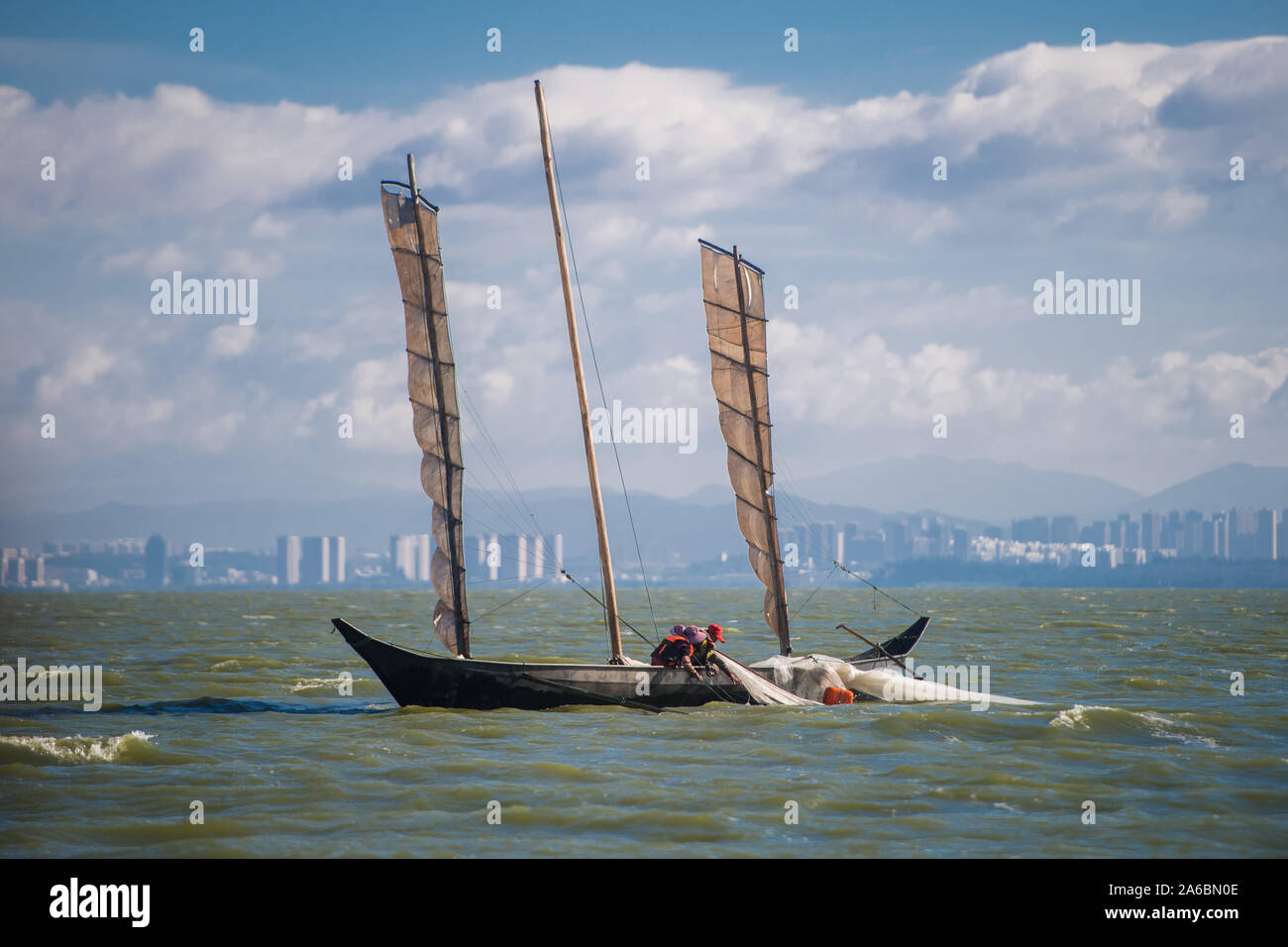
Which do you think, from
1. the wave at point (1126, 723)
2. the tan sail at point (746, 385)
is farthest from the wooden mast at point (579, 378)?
the wave at point (1126, 723)

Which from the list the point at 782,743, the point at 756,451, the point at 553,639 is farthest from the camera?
the point at 553,639

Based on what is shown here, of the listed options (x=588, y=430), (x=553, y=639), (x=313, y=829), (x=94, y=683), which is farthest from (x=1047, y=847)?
(x=553, y=639)

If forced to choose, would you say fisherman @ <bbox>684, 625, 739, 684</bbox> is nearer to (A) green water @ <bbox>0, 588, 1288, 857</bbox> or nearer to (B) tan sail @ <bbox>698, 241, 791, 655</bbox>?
(A) green water @ <bbox>0, 588, 1288, 857</bbox>

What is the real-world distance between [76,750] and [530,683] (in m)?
10.2

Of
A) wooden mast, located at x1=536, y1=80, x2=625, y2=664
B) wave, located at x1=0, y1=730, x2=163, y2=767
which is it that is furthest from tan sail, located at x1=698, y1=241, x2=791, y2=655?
wave, located at x1=0, y1=730, x2=163, y2=767

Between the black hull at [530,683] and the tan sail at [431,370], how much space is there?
5.47 feet

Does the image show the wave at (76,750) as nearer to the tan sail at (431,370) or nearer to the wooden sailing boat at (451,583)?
the wooden sailing boat at (451,583)

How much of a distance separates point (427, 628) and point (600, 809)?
63144mm

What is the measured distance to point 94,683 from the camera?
132ft

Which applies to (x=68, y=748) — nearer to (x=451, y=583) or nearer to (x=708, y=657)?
(x=451, y=583)

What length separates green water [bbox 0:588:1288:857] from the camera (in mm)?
18406

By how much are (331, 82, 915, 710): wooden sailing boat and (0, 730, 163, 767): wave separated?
228 inches
